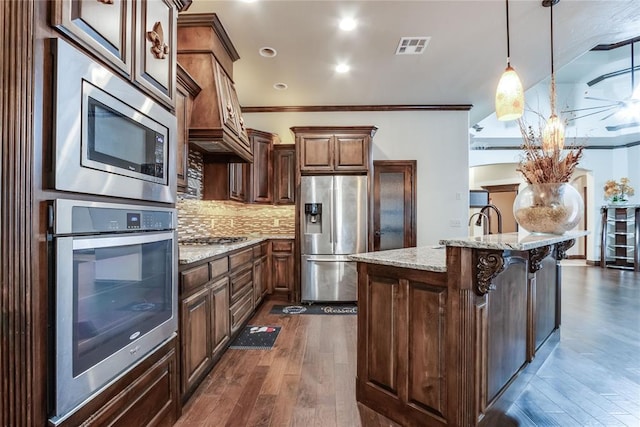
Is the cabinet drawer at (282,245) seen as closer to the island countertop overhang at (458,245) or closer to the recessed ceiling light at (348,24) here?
the island countertop overhang at (458,245)

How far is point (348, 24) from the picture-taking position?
9.36ft

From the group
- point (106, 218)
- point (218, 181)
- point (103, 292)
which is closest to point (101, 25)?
point (106, 218)

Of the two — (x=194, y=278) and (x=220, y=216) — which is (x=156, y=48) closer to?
(x=194, y=278)

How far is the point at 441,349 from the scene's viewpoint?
1.60 meters

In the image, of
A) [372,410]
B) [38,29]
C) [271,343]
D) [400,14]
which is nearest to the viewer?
[38,29]

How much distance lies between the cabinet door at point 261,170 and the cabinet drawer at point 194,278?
2.36m

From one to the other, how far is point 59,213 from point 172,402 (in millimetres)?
1278

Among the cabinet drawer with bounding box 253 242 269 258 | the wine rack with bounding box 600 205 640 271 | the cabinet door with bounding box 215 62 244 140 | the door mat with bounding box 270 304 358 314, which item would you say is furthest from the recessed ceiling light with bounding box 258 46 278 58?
the wine rack with bounding box 600 205 640 271

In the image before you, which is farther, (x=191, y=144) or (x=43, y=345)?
(x=191, y=144)

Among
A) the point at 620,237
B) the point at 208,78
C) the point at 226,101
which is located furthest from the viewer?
the point at 620,237

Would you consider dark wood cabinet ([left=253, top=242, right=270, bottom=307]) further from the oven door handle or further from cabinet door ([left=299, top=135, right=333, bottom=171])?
the oven door handle

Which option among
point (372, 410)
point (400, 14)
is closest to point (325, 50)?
point (400, 14)

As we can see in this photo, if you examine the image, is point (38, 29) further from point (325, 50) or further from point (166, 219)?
point (325, 50)

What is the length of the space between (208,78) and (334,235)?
240 centimetres
